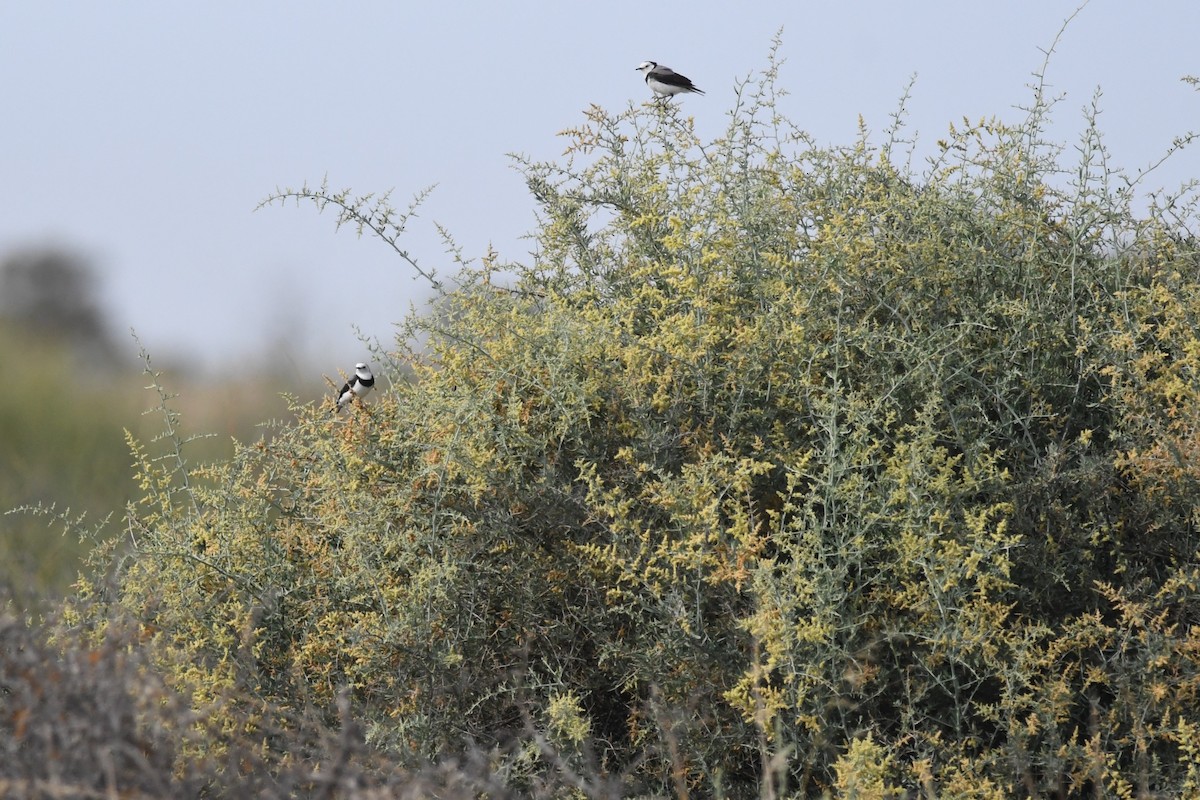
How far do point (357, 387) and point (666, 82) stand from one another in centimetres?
178

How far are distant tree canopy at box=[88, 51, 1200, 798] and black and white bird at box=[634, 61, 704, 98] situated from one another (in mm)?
544

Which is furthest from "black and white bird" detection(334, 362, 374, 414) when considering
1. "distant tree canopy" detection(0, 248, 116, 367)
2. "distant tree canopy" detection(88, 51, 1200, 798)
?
"distant tree canopy" detection(0, 248, 116, 367)

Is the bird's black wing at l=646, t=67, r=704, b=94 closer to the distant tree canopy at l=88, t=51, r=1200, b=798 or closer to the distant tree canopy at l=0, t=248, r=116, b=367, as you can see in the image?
the distant tree canopy at l=88, t=51, r=1200, b=798

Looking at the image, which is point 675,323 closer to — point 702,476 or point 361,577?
point 702,476

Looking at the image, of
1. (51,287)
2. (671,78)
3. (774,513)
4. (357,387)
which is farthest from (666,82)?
(51,287)

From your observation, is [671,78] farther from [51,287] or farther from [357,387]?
[51,287]

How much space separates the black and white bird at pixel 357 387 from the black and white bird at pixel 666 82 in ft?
5.06

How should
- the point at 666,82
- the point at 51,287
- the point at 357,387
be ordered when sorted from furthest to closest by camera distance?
1. the point at 51,287
2. the point at 666,82
3. the point at 357,387

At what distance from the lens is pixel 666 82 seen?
5.25 m

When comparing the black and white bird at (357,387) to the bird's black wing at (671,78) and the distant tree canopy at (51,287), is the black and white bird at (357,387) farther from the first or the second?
the distant tree canopy at (51,287)

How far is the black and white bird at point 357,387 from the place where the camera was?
15.0 ft

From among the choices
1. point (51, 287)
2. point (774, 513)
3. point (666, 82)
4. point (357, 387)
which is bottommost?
point (774, 513)

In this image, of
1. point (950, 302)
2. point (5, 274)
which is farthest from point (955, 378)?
point (5, 274)

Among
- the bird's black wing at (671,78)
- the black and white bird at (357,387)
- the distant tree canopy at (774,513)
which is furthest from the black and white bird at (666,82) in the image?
the black and white bird at (357,387)
